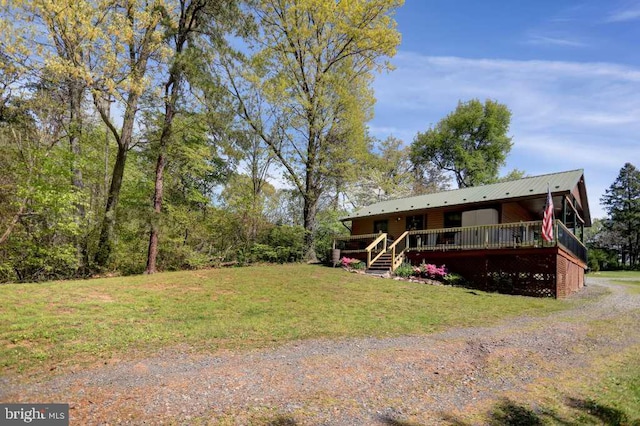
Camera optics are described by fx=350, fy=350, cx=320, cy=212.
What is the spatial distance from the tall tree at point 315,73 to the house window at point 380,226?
4.22 meters

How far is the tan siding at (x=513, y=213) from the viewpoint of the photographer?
683 inches

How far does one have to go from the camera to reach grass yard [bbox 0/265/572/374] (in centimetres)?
619

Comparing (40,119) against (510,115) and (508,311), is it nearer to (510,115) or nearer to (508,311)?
(508,311)

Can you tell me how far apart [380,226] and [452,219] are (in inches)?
193

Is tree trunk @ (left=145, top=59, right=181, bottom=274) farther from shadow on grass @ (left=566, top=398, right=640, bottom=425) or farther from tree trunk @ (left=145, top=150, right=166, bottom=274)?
shadow on grass @ (left=566, top=398, right=640, bottom=425)

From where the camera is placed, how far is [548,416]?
422 centimetres

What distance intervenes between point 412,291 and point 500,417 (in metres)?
8.80

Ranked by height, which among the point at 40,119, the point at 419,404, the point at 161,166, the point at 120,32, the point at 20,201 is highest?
the point at 120,32

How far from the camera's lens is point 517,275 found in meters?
14.6

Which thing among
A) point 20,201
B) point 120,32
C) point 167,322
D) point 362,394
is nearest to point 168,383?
point 362,394

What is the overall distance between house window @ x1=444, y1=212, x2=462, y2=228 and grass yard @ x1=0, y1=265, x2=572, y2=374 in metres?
6.38

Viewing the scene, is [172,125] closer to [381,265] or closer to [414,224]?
[381,265]

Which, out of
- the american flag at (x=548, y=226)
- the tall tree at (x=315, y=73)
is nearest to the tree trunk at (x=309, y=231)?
the tall tree at (x=315, y=73)

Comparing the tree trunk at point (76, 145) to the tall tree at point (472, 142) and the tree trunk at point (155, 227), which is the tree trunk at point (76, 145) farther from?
the tall tree at point (472, 142)
